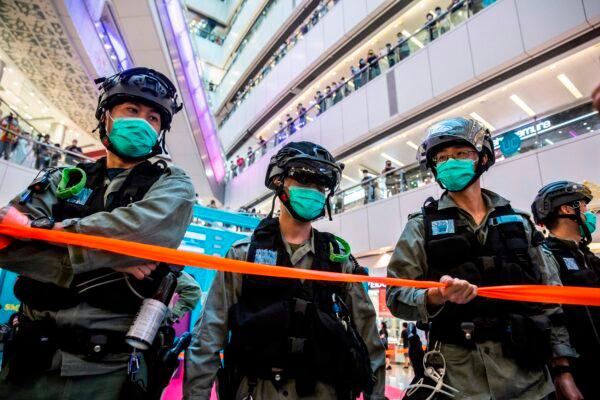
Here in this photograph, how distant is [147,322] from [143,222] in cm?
37

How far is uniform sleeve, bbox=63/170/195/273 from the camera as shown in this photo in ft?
3.98

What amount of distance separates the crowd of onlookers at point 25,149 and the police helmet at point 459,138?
7415 millimetres

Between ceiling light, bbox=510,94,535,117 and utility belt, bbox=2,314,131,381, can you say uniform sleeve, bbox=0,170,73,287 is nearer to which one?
utility belt, bbox=2,314,131,381

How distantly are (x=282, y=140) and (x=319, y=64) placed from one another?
390 cm

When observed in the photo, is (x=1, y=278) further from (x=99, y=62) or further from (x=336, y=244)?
(x=99, y=62)

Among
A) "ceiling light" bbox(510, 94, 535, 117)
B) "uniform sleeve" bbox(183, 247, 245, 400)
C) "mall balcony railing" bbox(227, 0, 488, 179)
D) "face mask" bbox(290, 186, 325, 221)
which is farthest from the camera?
"ceiling light" bbox(510, 94, 535, 117)

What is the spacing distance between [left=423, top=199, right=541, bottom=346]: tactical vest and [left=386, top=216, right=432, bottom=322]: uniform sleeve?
4 centimetres

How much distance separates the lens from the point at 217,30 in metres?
28.0

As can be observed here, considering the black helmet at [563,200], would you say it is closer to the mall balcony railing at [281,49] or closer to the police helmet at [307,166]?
the police helmet at [307,166]

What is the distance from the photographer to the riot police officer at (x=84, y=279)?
46.6 inches

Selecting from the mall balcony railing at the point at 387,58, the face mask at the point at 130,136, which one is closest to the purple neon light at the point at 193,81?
the mall balcony railing at the point at 387,58

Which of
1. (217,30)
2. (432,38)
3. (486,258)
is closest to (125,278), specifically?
(486,258)

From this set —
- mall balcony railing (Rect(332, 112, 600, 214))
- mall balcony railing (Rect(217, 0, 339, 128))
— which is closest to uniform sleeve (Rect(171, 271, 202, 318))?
mall balcony railing (Rect(332, 112, 600, 214))

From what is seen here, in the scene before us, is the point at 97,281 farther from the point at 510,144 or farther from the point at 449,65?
the point at 449,65
